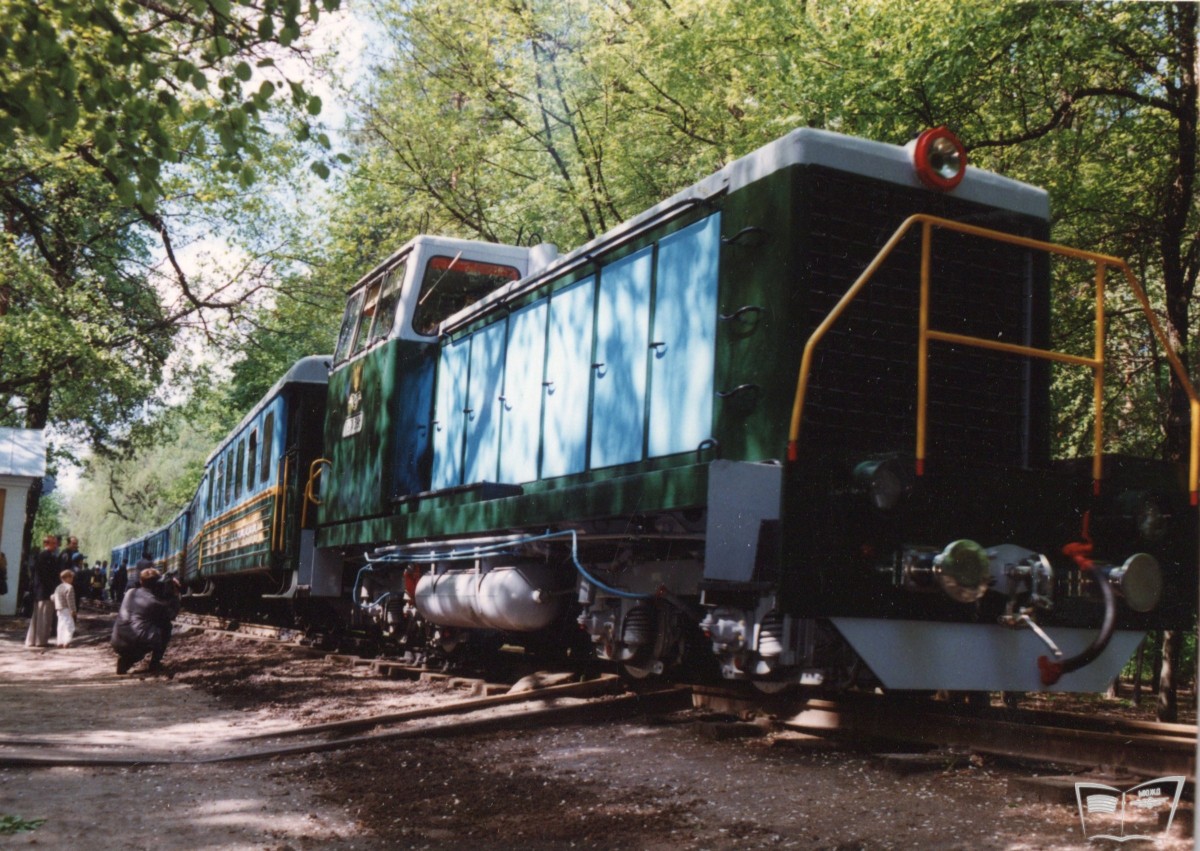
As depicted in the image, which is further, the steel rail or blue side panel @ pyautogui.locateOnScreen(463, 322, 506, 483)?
blue side panel @ pyautogui.locateOnScreen(463, 322, 506, 483)

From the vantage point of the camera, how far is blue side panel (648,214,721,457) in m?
5.68

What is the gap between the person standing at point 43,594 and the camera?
14.5 meters

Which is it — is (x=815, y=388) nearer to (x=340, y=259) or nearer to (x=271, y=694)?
(x=271, y=694)

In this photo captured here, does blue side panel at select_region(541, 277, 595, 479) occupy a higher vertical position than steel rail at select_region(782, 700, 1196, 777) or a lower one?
higher

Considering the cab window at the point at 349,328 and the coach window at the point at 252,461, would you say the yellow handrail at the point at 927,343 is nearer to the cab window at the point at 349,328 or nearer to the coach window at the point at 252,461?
the cab window at the point at 349,328

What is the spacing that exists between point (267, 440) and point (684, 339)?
9071 millimetres

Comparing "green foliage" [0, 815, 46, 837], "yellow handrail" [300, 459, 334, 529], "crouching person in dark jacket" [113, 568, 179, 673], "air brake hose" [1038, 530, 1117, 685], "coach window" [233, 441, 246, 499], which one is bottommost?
"green foliage" [0, 815, 46, 837]

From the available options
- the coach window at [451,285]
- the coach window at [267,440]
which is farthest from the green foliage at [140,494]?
the coach window at [451,285]

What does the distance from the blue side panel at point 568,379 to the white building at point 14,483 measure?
55.3 feet

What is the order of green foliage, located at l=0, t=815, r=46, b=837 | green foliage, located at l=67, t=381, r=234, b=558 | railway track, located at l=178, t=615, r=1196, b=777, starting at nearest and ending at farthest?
green foliage, located at l=0, t=815, r=46, b=837, railway track, located at l=178, t=615, r=1196, b=777, green foliage, located at l=67, t=381, r=234, b=558

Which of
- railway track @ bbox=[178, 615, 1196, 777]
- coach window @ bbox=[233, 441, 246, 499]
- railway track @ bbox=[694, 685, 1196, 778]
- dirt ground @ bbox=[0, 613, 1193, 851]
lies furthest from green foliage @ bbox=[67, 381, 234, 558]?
railway track @ bbox=[694, 685, 1196, 778]

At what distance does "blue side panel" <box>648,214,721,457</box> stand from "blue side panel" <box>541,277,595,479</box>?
847 millimetres

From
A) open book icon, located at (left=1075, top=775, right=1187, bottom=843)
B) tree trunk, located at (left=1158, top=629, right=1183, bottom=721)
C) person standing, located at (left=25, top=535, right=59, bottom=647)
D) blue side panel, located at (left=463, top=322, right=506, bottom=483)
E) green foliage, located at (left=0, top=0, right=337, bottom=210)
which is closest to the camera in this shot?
open book icon, located at (left=1075, top=775, right=1187, bottom=843)

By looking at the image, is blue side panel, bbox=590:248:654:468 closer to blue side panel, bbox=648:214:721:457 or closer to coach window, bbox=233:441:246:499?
blue side panel, bbox=648:214:721:457
